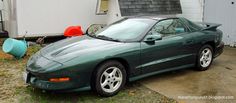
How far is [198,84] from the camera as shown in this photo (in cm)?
538

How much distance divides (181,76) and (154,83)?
2.47 ft

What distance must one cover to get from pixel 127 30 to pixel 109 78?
3.88ft

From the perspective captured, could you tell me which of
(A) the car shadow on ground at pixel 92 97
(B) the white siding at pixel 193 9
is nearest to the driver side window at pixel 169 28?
(A) the car shadow on ground at pixel 92 97

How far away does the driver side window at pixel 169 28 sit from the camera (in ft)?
18.0

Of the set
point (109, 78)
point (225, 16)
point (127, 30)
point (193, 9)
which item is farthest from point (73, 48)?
point (193, 9)

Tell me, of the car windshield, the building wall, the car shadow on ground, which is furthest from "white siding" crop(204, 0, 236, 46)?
the car shadow on ground

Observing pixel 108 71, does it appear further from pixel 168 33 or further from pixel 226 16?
pixel 226 16

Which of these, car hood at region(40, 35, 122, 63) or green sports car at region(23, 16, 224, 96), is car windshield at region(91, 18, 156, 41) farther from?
car hood at region(40, 35, 122, 63)

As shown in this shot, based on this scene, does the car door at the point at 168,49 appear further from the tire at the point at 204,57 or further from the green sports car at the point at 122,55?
the tire at the point at 204,57

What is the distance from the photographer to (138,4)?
9.84m

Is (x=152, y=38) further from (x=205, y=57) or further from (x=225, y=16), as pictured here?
(x=225, y=16)

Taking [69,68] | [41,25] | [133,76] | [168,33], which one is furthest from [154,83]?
[41,25]

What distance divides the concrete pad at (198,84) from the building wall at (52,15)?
17.3ft

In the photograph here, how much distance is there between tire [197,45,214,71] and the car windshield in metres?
1.39
